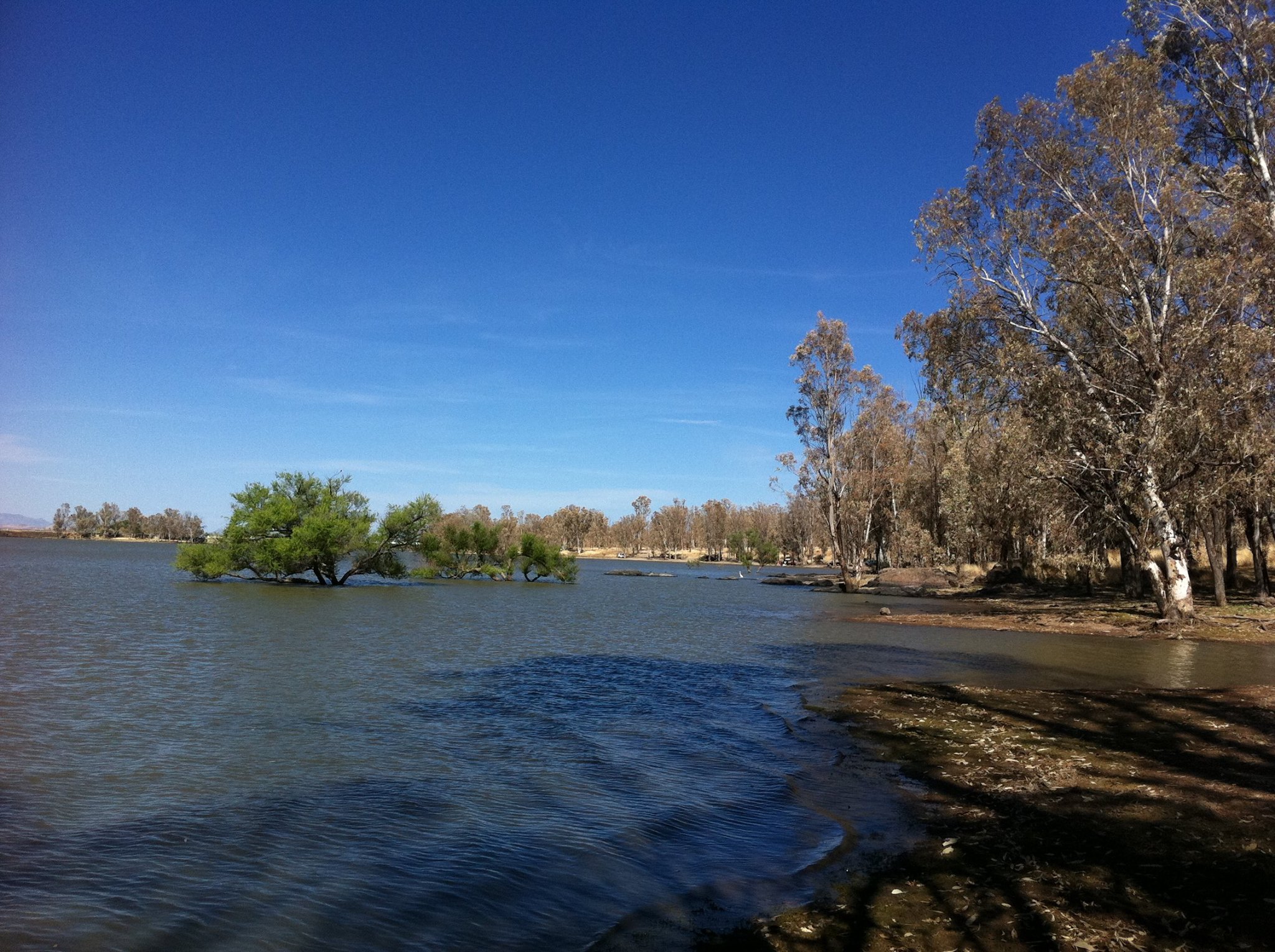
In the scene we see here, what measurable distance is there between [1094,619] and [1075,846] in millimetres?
27208

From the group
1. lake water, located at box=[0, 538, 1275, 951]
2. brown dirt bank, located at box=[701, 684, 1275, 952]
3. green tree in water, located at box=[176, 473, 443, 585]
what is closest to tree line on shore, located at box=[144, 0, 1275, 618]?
lake water, located at box=[0, 538, 1275, 951]

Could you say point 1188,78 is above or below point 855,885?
above

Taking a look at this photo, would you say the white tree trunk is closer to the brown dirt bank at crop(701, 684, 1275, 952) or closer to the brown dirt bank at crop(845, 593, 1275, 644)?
the brown dirt bank at crop(845, 593, 1275, 644)

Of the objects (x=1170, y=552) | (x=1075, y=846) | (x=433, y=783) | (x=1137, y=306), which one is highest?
(x=1137, y=306)

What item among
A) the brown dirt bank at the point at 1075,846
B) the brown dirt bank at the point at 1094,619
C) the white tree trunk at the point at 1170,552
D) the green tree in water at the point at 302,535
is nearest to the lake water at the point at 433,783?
the brown dirt bank at the point at 1075,846

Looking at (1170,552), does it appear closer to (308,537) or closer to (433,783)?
(433,783)

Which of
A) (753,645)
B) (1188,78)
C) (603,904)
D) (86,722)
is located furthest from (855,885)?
(1188,78)

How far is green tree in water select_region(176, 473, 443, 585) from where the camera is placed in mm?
47500

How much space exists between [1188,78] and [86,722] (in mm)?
38650

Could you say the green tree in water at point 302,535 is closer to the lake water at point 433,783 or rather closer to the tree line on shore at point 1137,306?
the lake water at point 433,783

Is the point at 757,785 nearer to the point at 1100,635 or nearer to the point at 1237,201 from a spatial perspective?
the point at 1100,635

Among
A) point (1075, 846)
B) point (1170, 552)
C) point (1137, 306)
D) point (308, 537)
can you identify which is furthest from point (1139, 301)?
point (308, 537)

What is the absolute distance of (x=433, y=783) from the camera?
9812 millimetres

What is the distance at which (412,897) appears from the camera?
259 inches
